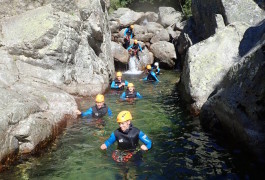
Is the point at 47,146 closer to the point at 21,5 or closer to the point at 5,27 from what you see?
the point at 5,27

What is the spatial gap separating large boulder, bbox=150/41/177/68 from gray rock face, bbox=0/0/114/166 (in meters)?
9.74

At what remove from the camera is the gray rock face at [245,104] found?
7.26m

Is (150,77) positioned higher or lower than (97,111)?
lower

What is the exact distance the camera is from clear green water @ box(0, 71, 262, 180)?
289 inches

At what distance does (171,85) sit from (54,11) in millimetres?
9490

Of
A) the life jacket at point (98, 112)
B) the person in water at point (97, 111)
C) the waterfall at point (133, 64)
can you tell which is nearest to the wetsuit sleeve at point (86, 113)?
the person in water at point (97, 111)

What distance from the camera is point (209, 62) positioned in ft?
40.8

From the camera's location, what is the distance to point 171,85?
19984 mm

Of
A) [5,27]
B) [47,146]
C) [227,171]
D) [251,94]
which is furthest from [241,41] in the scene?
[5,27]

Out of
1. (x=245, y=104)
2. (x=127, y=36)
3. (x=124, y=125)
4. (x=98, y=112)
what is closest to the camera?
(x=245, y=104)

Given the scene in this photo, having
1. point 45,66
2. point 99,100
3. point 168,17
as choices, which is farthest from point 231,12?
point 168,17

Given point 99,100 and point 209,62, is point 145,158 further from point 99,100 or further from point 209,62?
point 209,62

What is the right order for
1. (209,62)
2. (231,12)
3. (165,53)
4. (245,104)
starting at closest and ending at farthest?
(245,104) → (209,62) → (231,12) → (165,53)

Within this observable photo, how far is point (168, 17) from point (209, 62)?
25.0 meters
